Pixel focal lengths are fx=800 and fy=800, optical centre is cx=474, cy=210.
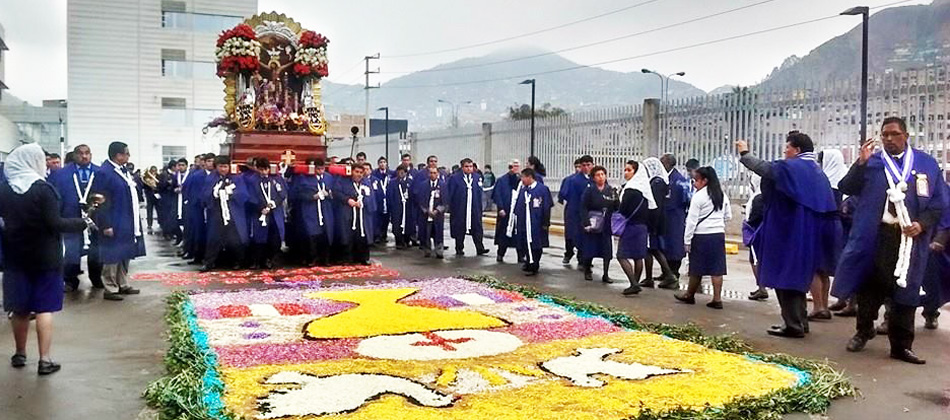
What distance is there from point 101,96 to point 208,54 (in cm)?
595

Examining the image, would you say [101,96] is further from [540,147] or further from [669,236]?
[669,236]

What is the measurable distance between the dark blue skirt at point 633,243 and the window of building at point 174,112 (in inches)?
1505

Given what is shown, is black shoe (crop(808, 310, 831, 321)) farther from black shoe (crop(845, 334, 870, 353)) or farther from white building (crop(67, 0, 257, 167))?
white building (crop(67, 0, 257, 167))

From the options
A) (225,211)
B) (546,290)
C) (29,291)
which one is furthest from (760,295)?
(29,291)

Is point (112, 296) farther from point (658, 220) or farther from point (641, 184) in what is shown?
point (658, 220)

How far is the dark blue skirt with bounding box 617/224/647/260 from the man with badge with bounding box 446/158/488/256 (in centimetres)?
460

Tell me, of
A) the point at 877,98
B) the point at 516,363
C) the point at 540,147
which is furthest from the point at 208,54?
the point at 516,363

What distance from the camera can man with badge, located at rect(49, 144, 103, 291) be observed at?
32.8 ft

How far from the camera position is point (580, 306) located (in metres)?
8.70

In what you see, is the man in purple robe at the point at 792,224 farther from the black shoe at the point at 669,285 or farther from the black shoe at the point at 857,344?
the black shoe at the point at 669,285

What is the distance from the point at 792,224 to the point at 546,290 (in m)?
3.59

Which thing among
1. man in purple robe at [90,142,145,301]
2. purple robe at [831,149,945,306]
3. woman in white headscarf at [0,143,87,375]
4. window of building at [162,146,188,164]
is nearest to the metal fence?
purple robe at [831,149,945,306]

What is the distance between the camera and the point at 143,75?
43.0 meters

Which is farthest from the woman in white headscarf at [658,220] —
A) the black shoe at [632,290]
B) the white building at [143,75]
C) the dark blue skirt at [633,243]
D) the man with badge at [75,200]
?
the white building at [143,75]
